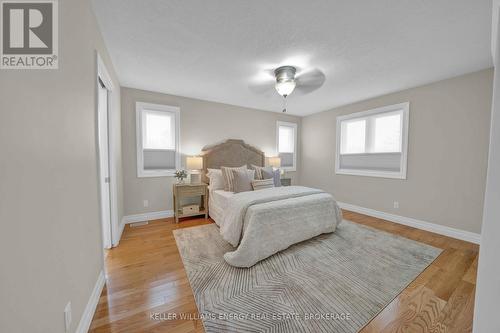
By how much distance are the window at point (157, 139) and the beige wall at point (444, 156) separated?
413 cm

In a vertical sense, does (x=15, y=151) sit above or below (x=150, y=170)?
above

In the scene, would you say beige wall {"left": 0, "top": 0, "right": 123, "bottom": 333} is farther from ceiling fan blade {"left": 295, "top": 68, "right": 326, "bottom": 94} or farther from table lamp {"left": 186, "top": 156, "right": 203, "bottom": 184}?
ceiling fan blade {"left": 295, "top": 68, "right": 326, "bottom": 94}

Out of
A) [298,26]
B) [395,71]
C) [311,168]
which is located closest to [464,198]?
[395,71]

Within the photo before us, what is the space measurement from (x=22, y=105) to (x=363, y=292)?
2.63 m

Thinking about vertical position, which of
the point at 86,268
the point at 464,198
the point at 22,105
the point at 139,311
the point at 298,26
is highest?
the point at 298,26

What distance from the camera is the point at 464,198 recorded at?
2.71 m

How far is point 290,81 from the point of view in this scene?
253cm

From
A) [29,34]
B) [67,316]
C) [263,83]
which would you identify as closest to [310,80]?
[263,83]

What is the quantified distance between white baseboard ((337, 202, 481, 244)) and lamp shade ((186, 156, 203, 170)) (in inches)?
142

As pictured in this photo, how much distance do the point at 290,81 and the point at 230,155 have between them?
214 cm

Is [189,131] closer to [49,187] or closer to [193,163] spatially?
[193,163]

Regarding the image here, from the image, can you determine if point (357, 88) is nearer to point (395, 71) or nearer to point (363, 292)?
point (395, 71)

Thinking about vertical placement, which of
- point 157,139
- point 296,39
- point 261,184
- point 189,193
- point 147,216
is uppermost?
point 296,39

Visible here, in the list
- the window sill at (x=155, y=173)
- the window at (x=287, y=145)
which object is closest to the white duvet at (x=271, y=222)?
the window sill at (x=155, y=173)
